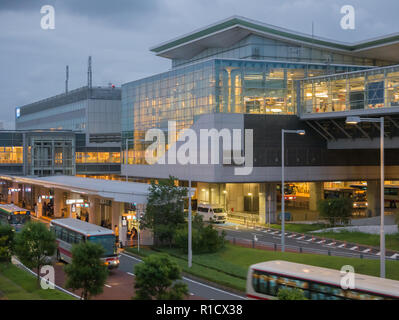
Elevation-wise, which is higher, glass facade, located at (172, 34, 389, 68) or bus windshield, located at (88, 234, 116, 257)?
glass facade, located at (172, 34, 389, 68)

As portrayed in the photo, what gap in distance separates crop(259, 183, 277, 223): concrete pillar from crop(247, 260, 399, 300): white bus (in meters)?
35.3

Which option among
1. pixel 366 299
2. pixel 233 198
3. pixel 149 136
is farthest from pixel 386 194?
pixel 366 299

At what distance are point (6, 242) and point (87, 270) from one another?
10.2 m

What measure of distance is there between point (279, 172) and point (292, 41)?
22.9 metres

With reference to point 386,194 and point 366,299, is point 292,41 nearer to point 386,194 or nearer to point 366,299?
point 386,194

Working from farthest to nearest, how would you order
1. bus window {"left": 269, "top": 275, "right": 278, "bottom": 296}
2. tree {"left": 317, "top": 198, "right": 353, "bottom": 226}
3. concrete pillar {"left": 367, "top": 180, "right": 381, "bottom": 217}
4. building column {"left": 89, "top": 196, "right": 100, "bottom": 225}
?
1. concrete pillar {"left": 367, "top": 180, "right": 381, "bottom": 217}
2. tree {"left": 317, "top": 198, "right": 353, "bottom": 226}
3. building column {"left": 89, "top": 196, "right": 100, "bottom": 225}
4. bus window {"left": 269, "top": 275, "right": 278, "bottom": 296}

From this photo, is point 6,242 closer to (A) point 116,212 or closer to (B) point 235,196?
(A) point 116,212

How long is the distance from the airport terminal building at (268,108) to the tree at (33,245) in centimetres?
2709

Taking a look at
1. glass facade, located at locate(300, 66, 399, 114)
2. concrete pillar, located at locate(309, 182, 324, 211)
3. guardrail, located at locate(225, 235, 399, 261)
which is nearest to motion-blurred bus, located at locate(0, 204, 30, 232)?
guardrail, located at locate(225, 235, 399, 261)

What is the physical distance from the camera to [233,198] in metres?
63.8

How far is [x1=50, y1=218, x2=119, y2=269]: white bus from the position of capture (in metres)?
27.0

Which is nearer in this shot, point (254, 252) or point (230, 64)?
point (254, 252)

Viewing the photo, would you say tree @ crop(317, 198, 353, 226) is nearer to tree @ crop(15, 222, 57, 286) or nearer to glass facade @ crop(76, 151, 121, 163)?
tree @ crop(15, 222, 57, 286)

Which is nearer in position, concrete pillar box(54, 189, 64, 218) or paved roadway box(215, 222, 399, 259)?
paved roadway box(215, 222, 399, 259)
